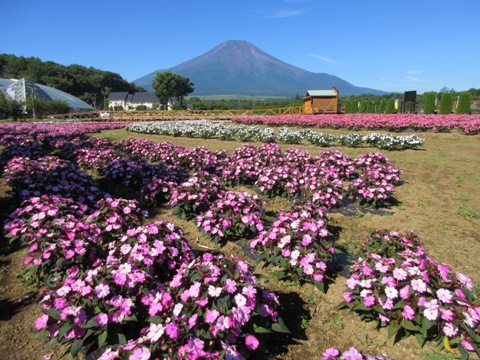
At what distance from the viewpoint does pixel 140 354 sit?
6.33 feet

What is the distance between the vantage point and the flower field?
232cm

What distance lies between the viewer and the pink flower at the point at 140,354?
6.24ft

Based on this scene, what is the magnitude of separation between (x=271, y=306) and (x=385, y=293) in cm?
100

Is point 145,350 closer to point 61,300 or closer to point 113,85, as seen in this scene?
point 61,300

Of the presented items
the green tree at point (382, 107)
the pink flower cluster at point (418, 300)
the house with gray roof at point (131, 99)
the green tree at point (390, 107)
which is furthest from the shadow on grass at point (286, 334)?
the house with gray roof at point (131, 99)

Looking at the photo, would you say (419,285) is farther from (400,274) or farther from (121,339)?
(121,339)

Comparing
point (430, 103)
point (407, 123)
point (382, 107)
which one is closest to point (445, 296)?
point (407, 123)

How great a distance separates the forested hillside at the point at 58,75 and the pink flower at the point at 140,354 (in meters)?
90.3

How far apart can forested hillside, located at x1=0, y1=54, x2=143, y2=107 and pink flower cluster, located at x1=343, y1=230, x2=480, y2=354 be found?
9025cm

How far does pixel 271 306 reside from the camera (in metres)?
2.56

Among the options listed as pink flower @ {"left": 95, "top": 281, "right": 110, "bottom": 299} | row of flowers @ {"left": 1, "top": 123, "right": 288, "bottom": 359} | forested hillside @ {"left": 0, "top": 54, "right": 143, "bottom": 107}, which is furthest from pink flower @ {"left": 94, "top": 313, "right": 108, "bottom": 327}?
forested hillside @ {"left": 0, "top": 54, "right": 143, "bottom": 107}

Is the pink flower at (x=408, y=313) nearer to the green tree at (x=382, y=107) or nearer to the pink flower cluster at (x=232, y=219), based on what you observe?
the pink flower cluster at (x=232, y=219)

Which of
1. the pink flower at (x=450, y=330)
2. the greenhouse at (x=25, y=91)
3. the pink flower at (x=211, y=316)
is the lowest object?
the pink flower at (x=450, y=330)

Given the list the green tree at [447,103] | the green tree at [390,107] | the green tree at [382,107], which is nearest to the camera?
the green tree at [447,103]
